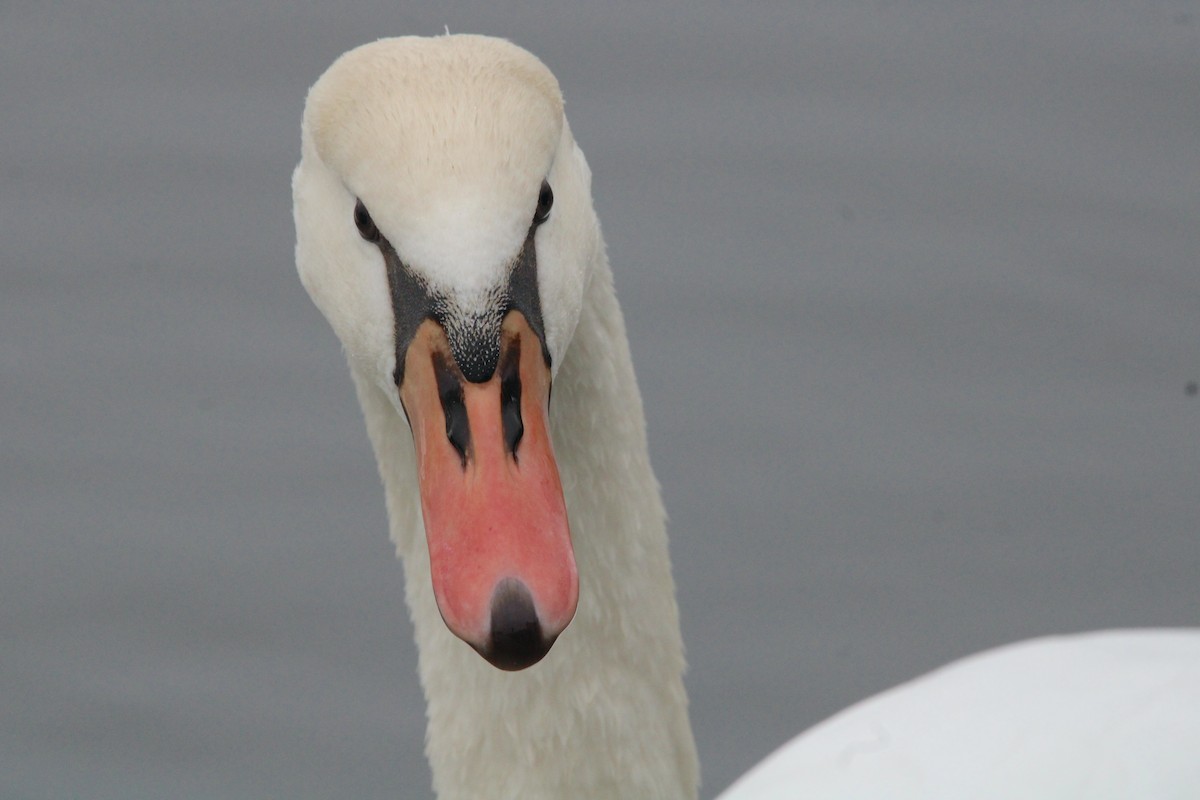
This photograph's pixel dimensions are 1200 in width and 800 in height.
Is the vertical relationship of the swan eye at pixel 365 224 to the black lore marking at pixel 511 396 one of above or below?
above

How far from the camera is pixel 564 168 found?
2828 mm

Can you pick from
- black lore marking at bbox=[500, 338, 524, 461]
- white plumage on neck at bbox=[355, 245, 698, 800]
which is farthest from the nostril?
white plumage on neck at bbox=[355, 245, 698, 800]

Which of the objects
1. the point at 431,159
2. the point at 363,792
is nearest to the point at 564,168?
the point at 431,159

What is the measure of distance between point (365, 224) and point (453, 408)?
33 centimetres

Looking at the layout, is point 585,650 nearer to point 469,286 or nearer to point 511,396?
point 511,396

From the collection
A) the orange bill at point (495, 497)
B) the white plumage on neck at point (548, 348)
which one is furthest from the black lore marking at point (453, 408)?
the white plumage on neck at point (548, 348)

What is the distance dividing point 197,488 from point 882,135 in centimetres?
263

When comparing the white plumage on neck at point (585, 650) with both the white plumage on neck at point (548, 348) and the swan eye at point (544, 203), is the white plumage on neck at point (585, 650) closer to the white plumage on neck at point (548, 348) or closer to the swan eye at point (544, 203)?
the white plumage on neck at point (548, 348)

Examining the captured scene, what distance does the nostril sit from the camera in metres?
2.37

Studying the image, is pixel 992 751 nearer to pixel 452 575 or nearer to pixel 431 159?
pixel 452 575

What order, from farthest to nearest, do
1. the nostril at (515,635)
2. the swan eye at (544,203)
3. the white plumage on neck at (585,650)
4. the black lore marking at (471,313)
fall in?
1. the white plumage on neck at (585,650)
2. the swan eye at (544,203)
3. the black lore marking at (471,313)
4. the nostril at (515,635)

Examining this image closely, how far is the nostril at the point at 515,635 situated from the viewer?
7.79 ft

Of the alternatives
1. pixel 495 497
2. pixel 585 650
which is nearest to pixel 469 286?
pixel 495 497

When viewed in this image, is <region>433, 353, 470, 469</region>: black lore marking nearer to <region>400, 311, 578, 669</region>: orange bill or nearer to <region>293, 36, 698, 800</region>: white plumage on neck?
<region>400, 311, 578, 669</region>: orange bill
